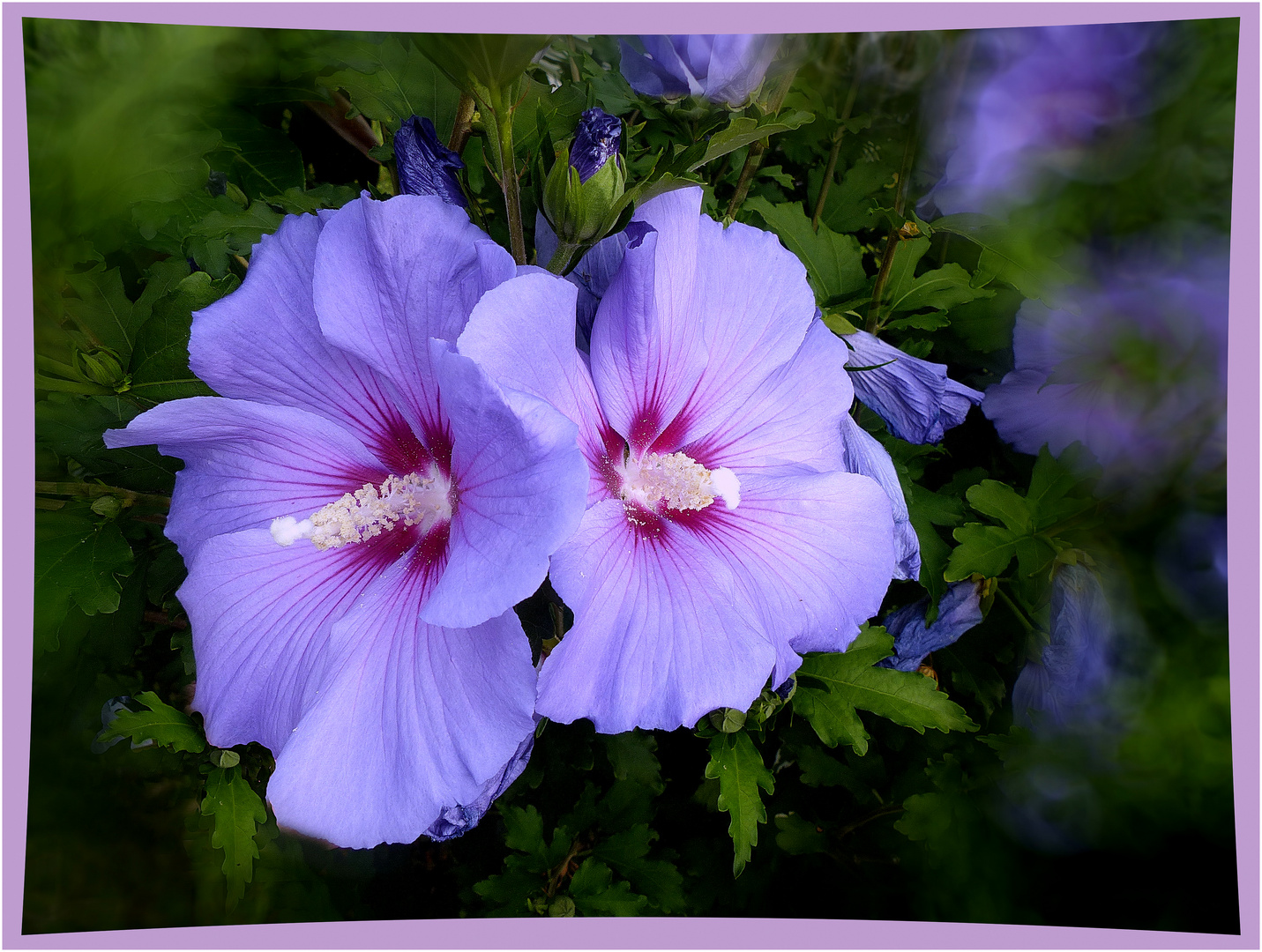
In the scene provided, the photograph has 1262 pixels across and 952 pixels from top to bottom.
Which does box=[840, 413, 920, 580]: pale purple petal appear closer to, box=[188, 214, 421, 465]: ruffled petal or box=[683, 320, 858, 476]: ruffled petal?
box=[683, 320, 858, 476]: ruffled petal

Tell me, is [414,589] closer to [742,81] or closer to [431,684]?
[431,684]

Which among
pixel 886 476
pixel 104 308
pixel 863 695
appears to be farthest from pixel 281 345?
pixel 863 695

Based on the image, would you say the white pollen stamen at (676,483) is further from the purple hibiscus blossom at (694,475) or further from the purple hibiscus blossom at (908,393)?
the purple hibiscus blossom at (908,393)

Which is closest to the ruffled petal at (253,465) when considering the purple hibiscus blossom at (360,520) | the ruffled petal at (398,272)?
the purple hibiscus blossom at (360,520)

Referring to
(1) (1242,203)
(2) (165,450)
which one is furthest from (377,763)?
(1) (1242,203)

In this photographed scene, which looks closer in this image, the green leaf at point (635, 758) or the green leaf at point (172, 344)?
the green leaf at point (172, 344)

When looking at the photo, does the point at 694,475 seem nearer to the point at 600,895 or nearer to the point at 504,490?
the point at 504,490
